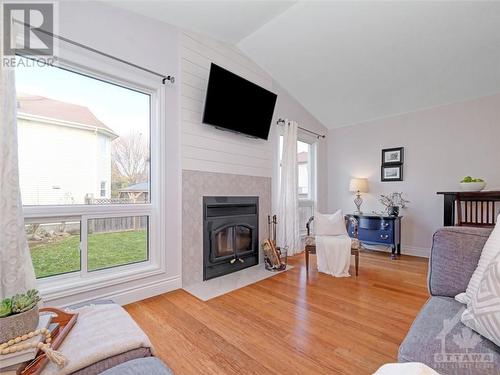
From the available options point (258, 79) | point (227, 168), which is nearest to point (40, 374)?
point (227, 168)

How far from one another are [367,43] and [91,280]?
3.86 meters

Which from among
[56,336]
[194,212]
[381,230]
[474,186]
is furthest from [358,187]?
[56,336]

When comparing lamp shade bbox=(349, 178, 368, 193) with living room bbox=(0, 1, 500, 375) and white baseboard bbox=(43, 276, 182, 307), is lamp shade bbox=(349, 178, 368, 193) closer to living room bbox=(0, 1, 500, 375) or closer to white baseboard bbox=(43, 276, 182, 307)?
living room bbox=(0, 1, 500, 375)

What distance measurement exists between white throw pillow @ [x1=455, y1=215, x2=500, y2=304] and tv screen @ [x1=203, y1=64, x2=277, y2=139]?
8.35 ft

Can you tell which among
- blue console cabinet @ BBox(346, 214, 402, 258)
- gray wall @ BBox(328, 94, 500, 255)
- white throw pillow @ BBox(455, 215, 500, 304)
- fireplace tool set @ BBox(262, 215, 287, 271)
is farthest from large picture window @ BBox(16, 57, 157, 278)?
gray wall @ BBox(328, 94, 500, 255)

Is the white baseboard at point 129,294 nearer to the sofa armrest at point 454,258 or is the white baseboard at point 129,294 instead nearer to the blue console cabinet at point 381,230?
the sofa armrest at point 454,258

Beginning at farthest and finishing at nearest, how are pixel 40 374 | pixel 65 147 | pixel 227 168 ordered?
pixel 227 168
pixel 65 147
pixel 40 374

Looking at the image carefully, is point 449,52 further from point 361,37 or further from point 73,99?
point 73,99

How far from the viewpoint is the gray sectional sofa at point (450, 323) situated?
842 millimetres

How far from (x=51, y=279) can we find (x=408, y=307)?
3076mm

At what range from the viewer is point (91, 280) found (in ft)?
7.13

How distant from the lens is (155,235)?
260cm

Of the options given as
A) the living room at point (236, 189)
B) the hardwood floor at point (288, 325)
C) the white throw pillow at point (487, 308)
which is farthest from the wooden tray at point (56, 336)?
the white throw pillow at point (487, 308)

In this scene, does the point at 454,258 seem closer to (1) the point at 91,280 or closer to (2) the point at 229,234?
(2) the point at 229,234
